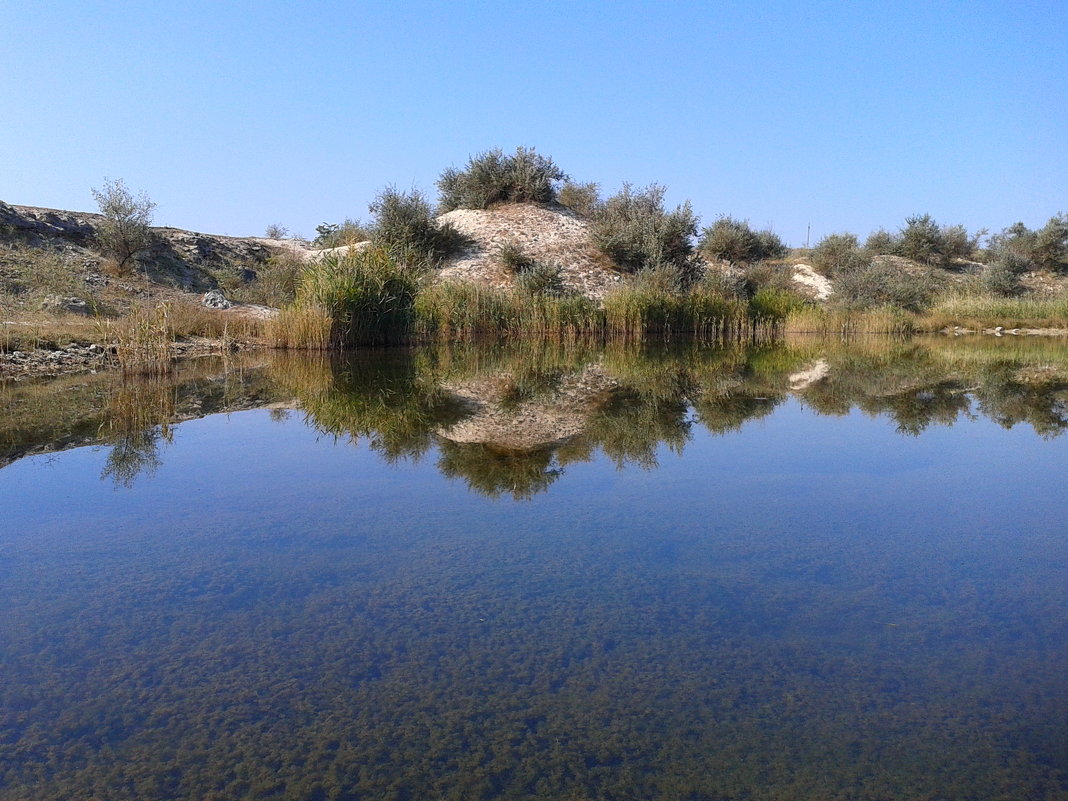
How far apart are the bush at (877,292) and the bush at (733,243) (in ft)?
12.3

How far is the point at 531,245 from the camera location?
22953mm

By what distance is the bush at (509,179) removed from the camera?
83.3 ft

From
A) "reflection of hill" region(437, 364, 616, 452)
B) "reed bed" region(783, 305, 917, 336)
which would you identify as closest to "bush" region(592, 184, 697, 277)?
"reed bed" region(783, 305, 917, 336)

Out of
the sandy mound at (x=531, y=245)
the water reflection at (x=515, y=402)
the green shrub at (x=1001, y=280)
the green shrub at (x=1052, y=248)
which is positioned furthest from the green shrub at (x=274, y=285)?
the green shrub at (x=1052, y=248)

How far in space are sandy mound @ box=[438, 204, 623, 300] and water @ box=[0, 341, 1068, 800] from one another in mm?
15972

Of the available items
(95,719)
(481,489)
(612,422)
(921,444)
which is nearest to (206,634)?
(95,719)

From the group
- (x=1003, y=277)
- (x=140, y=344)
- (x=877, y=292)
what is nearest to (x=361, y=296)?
(x=140, y=344)

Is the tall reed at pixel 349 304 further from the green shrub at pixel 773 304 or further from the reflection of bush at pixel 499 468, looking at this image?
the green shrub at pixel 773 304

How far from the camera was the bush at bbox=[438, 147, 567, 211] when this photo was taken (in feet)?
83.3

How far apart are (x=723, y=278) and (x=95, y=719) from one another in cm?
2161

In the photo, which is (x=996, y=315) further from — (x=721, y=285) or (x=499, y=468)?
(x=499, y=468)

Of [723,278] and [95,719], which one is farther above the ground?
[723,278]

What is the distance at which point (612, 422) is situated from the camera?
6.50 m

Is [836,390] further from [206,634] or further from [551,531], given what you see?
Answer: [206,634]
